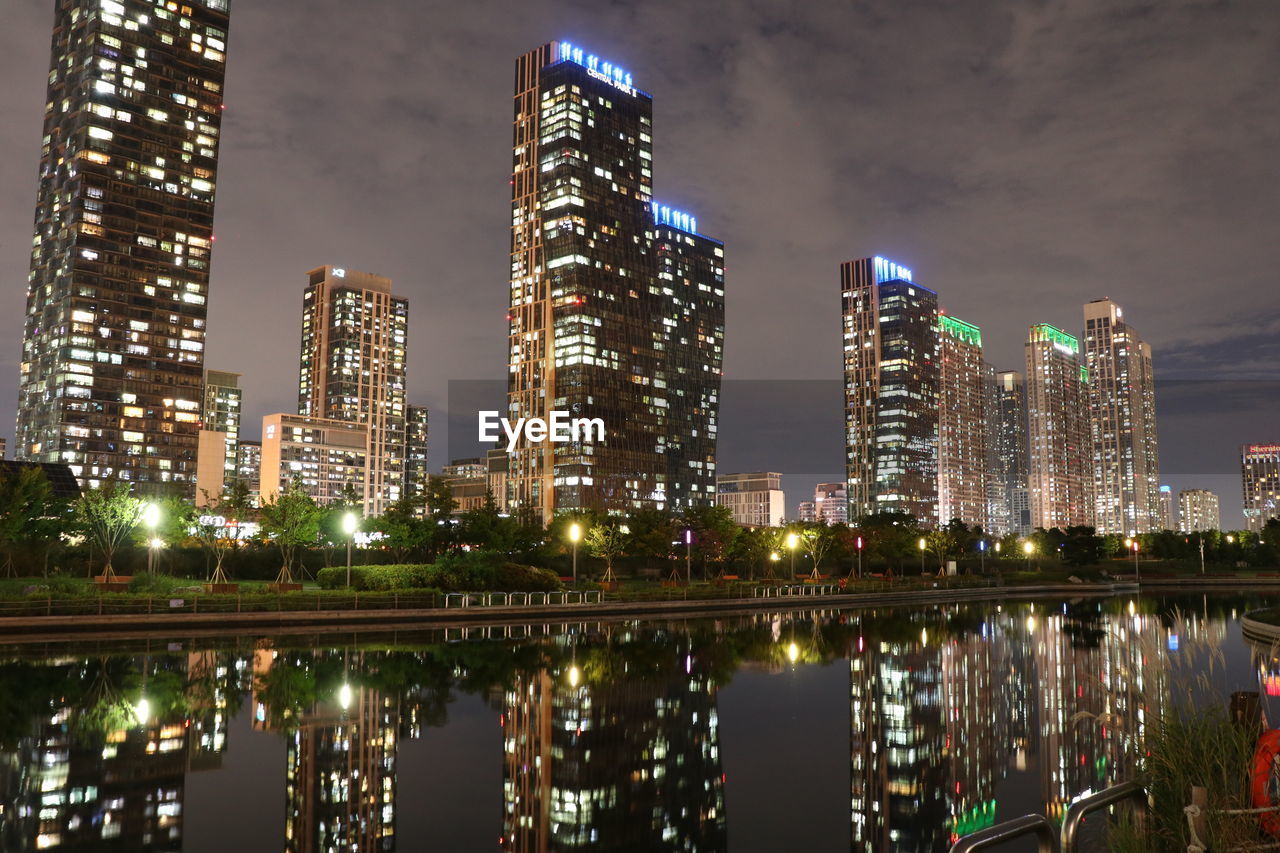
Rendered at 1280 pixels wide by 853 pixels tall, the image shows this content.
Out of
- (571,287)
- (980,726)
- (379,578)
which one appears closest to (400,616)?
(379,578)

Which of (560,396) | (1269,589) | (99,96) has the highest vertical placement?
(99,96)

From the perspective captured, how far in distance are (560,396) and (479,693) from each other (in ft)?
562

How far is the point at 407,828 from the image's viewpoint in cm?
1188

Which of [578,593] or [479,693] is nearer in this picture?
[479,693]

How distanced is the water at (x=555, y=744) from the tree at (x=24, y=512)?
27.6 m

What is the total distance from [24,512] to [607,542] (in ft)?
124

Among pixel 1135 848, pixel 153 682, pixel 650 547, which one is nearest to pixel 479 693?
pixel 153 682

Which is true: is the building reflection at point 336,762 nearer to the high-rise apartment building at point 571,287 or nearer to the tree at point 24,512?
the tree at point 24,512

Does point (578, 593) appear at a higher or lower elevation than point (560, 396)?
lower

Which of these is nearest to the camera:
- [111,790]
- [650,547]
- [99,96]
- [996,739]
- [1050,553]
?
[111,790]

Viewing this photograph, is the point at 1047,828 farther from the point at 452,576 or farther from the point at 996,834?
the point at 452,576

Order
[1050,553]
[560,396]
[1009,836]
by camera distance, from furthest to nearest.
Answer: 1. [560,396]
2. [1050,553]
3. [1009,836]

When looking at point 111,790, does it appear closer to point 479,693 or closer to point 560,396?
point 479,693

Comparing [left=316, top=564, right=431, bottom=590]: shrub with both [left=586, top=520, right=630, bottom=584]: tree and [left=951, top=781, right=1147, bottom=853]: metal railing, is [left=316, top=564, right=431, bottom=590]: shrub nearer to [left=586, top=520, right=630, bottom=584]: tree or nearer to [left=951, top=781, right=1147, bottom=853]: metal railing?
[left=586, top=520, right=630, bottom=584]: tree
